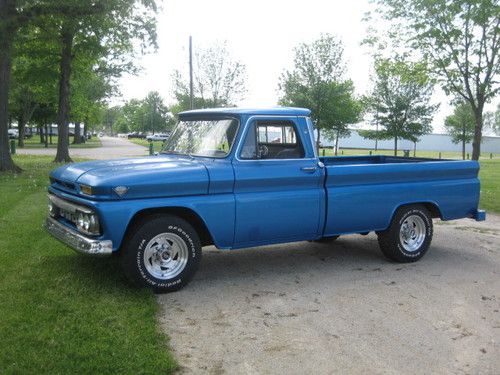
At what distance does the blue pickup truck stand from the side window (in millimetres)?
12

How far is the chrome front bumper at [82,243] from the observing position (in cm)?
494

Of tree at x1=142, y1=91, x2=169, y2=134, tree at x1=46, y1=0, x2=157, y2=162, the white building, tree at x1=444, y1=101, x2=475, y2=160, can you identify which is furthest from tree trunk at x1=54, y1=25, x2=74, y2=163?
tree at x1=142, y1=91, x2=169, y2=134

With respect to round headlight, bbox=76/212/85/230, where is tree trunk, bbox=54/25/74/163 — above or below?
above

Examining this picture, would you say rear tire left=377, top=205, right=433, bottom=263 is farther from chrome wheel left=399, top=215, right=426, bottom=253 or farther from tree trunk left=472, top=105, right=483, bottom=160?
tree trunk left=472, top=105, right=483, bottom=160

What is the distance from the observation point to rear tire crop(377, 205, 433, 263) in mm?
6719

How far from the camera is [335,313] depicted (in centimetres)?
496

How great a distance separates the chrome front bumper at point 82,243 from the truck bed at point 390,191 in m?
2.56

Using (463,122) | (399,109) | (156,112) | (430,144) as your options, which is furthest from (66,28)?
(156,112)

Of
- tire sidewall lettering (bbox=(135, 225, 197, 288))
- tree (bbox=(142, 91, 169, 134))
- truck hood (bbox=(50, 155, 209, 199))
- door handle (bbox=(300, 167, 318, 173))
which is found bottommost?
tire sidewall lettering (bbox=(135, 225, 197, 288))

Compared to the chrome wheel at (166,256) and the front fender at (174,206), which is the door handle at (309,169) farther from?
the chrome wheel at (166,256)

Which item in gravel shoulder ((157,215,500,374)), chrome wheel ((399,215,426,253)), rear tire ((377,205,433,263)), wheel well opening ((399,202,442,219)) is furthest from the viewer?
wheel well opening ((399,202,442,219))

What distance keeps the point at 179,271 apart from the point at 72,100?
38121mm

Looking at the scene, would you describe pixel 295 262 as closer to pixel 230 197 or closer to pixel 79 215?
pixel 230 197

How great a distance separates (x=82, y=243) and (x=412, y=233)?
4173 mm
